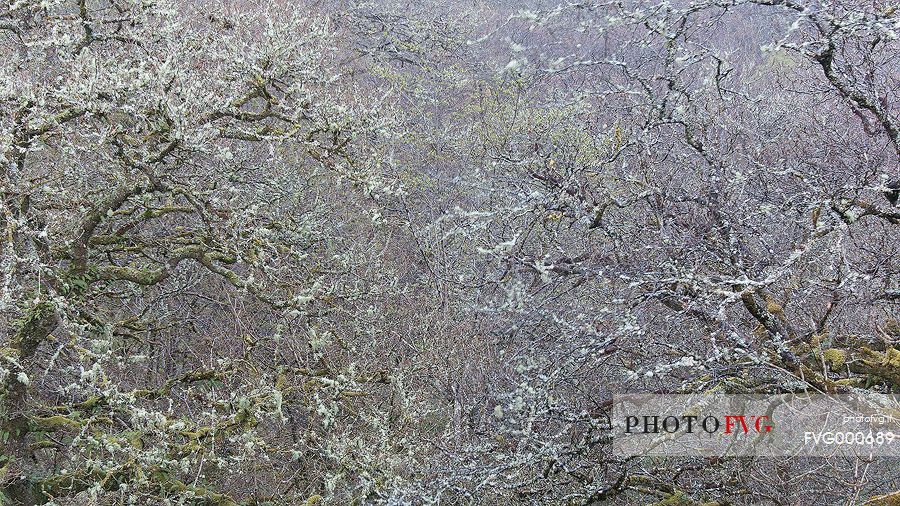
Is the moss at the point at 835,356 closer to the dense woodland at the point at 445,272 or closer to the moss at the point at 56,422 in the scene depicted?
the dense woodland at the point at 445,272

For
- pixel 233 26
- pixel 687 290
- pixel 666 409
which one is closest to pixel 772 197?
pixel 687 290

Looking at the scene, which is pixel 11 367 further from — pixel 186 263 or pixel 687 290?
pixel 687 290

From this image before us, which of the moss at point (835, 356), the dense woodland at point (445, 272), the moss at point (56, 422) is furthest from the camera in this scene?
the moss at point (56, 422)

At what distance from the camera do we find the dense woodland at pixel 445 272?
143 inches

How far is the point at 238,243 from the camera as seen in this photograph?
16.3 feet

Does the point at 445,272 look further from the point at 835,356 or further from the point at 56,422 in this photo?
the point at 835,356

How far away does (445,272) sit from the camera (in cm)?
730

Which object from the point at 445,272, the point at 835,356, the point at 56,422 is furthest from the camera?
→ the point at 445,272

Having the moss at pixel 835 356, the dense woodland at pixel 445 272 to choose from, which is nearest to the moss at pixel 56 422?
the dense woodland at pixel 445 272

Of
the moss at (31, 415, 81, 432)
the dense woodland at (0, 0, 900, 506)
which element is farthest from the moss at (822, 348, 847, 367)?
the moss at (31, 415, 81, 432)

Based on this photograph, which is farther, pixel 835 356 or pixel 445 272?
pixel 445 272

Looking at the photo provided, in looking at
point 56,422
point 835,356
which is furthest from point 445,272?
point 835,356

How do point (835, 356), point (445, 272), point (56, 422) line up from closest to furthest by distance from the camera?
point (835, 356) → point (56, 422) → point (445, 272)

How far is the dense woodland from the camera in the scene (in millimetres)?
3643
